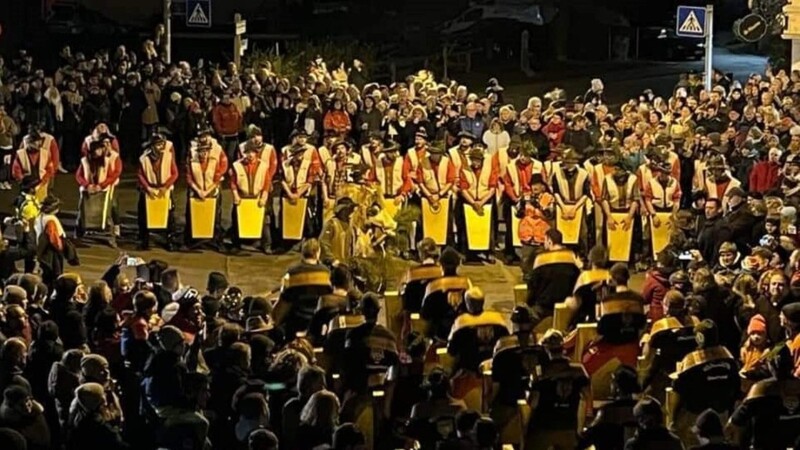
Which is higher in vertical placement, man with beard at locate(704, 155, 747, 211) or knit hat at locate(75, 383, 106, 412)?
man with beard at locate(704, 155, 747, 211)

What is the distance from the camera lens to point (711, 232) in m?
19.6

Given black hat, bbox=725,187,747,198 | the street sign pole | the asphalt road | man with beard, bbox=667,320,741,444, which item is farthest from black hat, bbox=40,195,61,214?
the asphalt road

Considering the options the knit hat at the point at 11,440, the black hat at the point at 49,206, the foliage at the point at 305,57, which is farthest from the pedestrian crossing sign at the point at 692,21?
the knit hat at the point at 11,440

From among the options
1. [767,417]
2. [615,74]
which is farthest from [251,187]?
[615,74]

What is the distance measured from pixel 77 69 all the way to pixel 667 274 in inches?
632

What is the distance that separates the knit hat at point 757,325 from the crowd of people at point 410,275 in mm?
60

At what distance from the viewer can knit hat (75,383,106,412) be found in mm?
11828

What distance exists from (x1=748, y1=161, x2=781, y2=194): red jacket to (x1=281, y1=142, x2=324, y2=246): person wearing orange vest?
5466 mm

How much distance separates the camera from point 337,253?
19.2 metres

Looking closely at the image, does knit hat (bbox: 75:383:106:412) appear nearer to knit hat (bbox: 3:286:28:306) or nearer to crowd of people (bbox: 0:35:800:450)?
crowd of people (bbox: 0:35:800:450)

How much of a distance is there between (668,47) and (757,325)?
111 feet

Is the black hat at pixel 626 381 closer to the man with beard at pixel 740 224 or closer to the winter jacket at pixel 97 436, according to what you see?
the winter jacket at pixel 97 436

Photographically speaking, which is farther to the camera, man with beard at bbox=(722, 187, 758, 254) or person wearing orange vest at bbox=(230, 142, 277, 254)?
person wearing orange vest at bbox=(230, 142, 277, 254)

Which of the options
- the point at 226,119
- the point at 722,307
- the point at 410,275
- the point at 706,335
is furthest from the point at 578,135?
the point at 706,335
